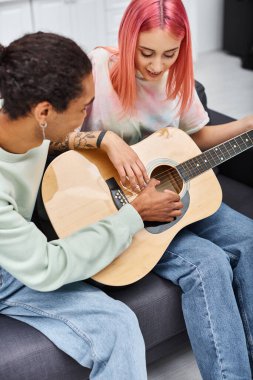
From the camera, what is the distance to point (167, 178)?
164 cm

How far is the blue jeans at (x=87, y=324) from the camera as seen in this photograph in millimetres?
1280

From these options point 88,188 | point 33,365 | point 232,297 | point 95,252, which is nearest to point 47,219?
point 88,188

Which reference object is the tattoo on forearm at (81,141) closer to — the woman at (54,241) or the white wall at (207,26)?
the woman at (54,241)

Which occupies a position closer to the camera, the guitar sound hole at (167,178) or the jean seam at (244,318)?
the jean seam at (244,318)

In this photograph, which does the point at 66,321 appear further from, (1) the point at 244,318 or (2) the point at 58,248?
(1) the point at 244,318

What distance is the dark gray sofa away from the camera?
131cm

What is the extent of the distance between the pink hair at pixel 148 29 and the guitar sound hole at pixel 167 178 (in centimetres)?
20

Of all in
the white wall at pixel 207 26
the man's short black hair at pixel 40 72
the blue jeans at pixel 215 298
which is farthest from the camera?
the white wall at pixel 207 26

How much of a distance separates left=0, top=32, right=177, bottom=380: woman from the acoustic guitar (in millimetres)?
74

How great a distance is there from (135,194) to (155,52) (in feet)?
1.26

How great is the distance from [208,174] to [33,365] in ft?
Result: 2.33

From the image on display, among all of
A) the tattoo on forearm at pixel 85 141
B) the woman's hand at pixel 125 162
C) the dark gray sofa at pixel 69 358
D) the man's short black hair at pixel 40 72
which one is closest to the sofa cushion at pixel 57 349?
the dark gray sofa at pixel 69 358

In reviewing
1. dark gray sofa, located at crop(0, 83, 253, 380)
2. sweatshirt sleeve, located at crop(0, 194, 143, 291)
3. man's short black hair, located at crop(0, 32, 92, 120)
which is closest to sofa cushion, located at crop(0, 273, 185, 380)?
dark gray sofa, located at crop(0, 83, 253, 380)

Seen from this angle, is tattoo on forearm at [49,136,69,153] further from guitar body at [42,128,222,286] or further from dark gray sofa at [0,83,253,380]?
dark gray sofa at [0,83,253,380]
